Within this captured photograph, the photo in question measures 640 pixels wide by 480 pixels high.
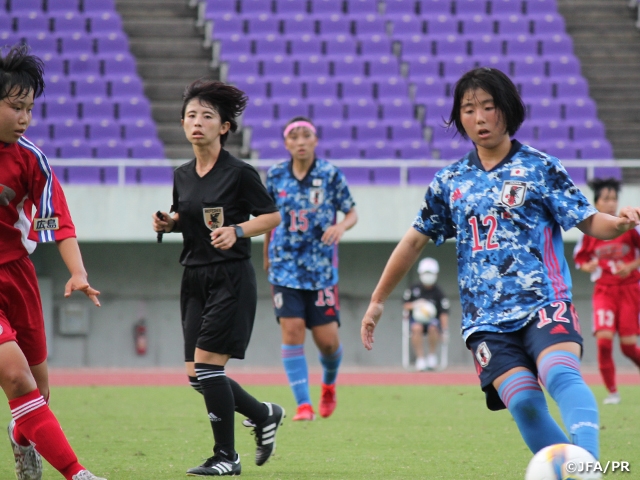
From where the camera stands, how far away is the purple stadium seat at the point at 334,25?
2120 cm

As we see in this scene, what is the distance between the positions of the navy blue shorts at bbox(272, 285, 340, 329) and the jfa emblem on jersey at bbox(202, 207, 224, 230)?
2.84m

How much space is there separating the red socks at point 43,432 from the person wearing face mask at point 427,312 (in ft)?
37.9

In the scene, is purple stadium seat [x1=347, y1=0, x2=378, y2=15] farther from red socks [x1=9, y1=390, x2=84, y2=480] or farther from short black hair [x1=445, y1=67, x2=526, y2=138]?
red socks [x1=9, y1=390, x2=84, y2=480]

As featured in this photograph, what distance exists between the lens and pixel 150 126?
18.4 meters

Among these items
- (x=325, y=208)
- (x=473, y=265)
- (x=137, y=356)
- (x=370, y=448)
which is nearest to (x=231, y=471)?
(x=370, y=448)

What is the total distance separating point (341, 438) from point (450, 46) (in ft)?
49.3

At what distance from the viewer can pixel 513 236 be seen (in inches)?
164

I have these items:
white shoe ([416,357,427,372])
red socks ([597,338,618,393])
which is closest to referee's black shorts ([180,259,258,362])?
red socks ([597,338,618,393])

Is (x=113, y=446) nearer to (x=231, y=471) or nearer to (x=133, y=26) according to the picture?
(x=231, y=471)

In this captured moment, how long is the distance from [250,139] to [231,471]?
1342 cm

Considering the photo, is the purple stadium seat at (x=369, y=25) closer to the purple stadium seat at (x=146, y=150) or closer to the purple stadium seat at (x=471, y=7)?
the purple stadium seat at (x=471, y=7)

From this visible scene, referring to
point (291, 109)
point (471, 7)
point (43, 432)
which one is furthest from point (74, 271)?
point (471, 7)

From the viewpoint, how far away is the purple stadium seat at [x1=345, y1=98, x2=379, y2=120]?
19.0 meters

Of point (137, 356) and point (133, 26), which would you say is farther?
point (133, 26)
